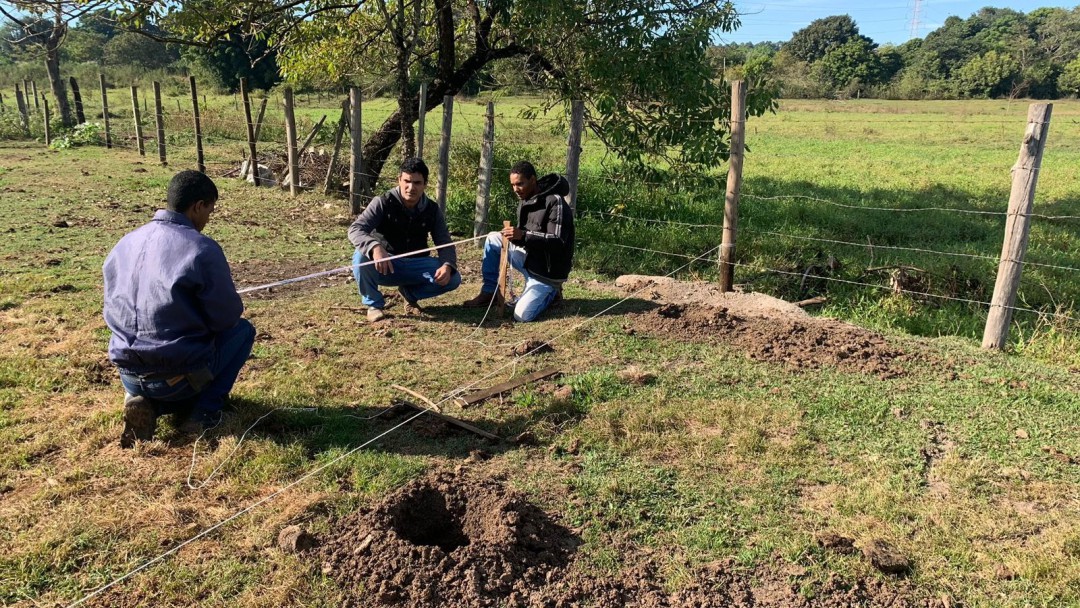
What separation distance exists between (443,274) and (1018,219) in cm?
415

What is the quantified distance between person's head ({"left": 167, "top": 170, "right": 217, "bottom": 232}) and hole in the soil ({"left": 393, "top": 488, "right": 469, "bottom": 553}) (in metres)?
1.76

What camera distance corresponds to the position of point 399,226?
19.4 ft

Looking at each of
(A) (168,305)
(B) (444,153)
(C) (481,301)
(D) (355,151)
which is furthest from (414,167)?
(D) (355,151)

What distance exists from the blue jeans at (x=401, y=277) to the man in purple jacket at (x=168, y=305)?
7.22 feet

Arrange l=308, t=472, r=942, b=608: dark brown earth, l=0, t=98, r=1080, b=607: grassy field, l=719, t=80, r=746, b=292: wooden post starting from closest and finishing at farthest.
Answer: l=308, t=472, r=942, b=608: dark brown earth < l=0, t=98, r=1080, b=607: grassy field < l=719, t=80, r=746, b=292: wooden post

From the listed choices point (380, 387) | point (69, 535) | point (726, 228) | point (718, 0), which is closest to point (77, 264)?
point (380, 387)

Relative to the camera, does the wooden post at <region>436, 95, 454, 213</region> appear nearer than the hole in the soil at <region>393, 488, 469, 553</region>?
No

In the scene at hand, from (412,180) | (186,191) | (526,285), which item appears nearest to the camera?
(186,191)

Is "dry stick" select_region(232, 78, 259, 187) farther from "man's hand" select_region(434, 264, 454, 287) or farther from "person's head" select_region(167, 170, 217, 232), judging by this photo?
"person's head" select_region(167, 170, 217, 232)

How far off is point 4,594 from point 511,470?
2.12 metres

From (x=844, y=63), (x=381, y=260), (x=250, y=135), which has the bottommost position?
(x=381, y=260)

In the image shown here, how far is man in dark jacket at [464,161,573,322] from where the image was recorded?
5.82 m

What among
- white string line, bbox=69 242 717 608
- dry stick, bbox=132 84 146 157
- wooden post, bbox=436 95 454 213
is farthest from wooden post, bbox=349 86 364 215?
dry stick, bbox=132 84 146 157

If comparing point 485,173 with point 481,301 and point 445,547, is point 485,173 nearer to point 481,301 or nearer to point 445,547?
point 481,301
